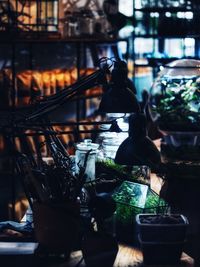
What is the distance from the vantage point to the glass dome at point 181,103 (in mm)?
4129

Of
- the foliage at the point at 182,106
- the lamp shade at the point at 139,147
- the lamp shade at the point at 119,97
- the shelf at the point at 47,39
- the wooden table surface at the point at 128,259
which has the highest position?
the shelf at the point at 47,39

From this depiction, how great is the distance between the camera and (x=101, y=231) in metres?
2.26

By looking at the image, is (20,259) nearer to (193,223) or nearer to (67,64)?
(193,223)

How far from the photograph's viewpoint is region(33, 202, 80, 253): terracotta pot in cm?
226

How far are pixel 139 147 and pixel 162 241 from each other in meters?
0.41

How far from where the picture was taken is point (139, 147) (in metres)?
2.47

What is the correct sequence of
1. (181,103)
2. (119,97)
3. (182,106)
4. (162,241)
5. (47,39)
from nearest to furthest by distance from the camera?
(162,241) → (119,97) → (182,106) → (181,103) → (47,39)

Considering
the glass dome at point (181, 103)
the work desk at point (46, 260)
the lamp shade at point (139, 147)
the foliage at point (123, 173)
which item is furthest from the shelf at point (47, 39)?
the work desk at point (46, 260)

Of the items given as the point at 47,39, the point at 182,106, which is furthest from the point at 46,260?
the point at 47,39

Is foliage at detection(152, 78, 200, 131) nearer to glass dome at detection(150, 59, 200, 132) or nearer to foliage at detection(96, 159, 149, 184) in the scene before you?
glass dome at detection(150, 59, 200, 132)

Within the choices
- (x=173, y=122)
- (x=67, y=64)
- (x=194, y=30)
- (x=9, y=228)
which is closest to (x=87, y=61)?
(x=67, y=64)

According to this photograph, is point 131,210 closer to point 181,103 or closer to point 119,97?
point 119,97

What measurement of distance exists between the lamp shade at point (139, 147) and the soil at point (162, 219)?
21 cm

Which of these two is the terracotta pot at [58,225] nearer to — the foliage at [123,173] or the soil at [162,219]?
the soil at [162,219]
